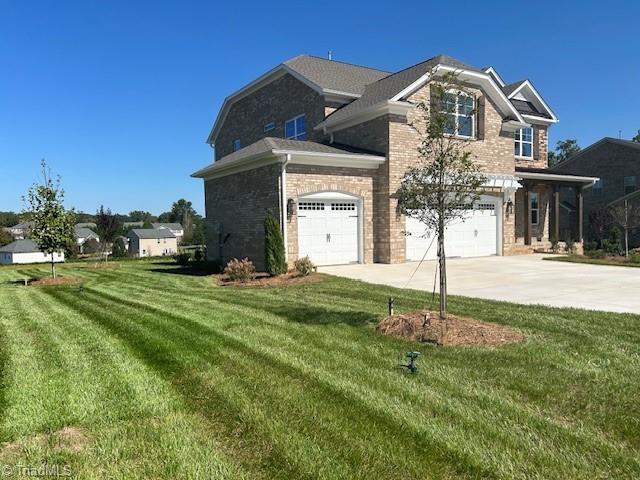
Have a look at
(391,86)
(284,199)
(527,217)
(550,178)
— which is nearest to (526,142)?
(550,178)

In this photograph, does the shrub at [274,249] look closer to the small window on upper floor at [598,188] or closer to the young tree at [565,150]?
the small window on upper floor at [598,188]

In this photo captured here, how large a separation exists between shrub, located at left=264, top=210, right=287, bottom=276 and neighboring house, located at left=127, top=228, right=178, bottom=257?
75.7 meters

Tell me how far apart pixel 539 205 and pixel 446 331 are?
22.3 metres

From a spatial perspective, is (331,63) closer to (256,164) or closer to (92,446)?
(256,164)

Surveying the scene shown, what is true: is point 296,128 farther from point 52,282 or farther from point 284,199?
point 52,282

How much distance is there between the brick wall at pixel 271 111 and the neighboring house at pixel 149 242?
60666 mm

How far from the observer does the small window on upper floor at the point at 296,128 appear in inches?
922

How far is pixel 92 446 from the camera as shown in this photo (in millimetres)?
3627

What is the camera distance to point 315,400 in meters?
4.45

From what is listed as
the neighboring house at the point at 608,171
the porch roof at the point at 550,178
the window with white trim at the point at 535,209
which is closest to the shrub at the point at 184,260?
the porch roof at the point at 550,178

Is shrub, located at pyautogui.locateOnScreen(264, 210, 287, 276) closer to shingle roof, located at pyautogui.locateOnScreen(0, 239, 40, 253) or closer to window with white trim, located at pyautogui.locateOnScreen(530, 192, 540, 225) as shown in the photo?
window with white trim, located at pyautogui.locateOnScreen(530, 192, 540, 225)

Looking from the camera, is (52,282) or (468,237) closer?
(52,282)

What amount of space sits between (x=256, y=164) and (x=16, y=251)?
7360 centimetres

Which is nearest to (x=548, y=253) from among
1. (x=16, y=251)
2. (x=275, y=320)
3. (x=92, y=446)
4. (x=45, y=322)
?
(x=275, y=320)
